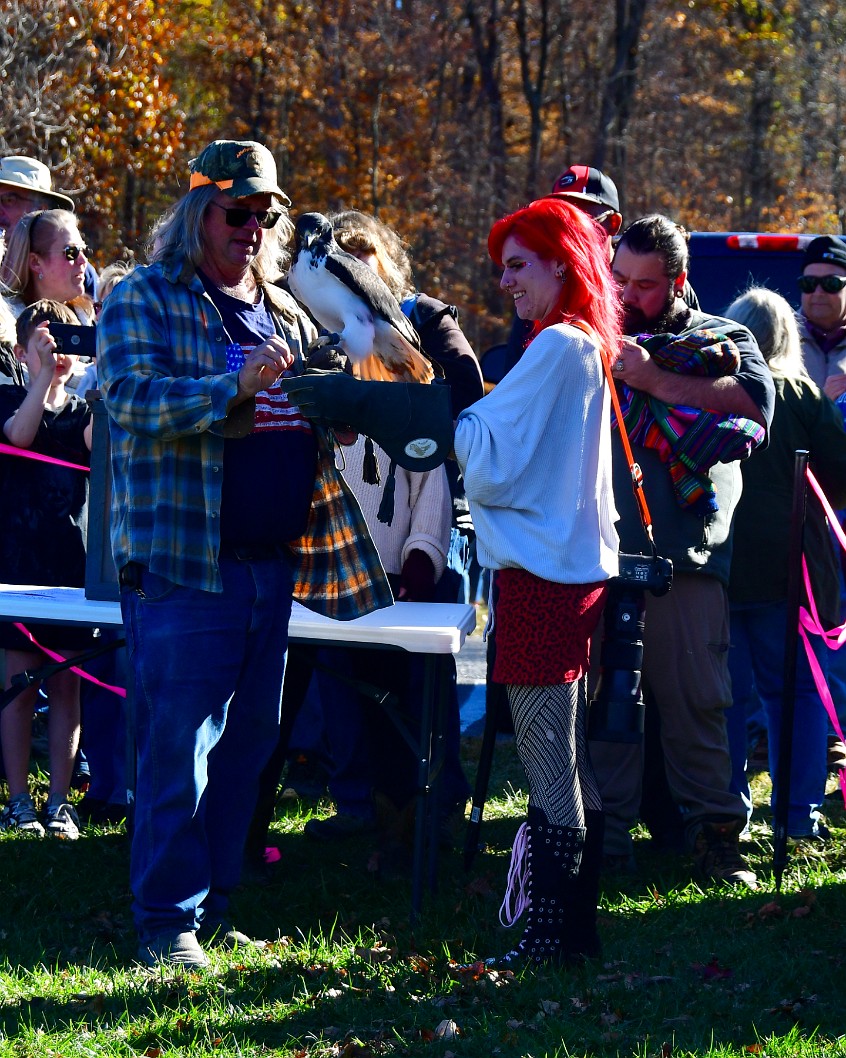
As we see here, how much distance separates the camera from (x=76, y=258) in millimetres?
4969

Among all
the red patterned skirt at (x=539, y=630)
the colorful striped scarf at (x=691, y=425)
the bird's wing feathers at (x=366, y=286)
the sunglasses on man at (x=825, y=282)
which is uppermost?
the sunglasses on man at (x=825, y=282)

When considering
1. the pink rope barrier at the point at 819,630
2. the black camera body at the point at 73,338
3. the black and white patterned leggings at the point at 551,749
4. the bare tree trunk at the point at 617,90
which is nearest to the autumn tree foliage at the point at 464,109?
the bare tree trunk at the point at 617,90

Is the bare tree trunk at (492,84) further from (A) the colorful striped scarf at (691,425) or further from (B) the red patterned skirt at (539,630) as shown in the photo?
(B) the red patterned skirt at (539,630)

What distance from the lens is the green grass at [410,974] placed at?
2.96 metres

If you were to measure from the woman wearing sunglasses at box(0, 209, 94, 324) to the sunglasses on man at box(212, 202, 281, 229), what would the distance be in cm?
185

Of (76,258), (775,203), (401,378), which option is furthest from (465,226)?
(401,378)

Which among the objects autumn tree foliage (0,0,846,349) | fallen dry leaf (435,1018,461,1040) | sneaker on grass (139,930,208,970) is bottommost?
fallen dry leaf (435,1018,461,1040)

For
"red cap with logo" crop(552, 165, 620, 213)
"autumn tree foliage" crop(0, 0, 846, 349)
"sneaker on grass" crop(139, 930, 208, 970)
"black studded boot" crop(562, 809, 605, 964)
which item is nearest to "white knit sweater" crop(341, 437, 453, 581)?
"red cap with logo" crop(552, 165, 620, 213)

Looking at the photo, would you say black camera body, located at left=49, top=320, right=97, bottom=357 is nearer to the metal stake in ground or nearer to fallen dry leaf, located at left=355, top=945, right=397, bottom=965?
fallen dry leaf, located at left=355, top=945, right=397, bottom=965

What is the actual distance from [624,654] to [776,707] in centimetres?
157

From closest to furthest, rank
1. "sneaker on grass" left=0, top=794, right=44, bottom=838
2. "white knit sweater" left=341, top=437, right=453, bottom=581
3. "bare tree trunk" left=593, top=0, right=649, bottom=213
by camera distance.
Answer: "white knit sweater" left=341, top=437, right=453, bottom=581
"sneaker on grass" left=0, top=794, right=44, bottom=838
"bare tree trunk" left=593, top=0, right=649, bottom=213

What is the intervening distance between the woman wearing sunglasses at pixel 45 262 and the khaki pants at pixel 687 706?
2.50 m

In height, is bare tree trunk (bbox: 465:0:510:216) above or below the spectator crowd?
above

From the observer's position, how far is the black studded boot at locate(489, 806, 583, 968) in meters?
3.22
